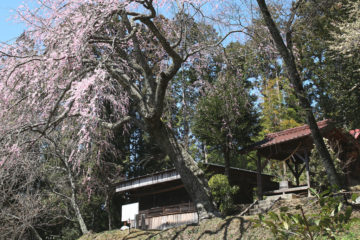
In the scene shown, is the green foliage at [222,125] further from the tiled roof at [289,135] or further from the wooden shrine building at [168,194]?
the tiled roof at [289,135]

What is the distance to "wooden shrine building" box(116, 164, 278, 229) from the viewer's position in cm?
1580

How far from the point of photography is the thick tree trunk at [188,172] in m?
8.03

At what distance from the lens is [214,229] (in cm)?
749

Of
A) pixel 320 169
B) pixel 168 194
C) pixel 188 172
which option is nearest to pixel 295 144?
pixel 320 169

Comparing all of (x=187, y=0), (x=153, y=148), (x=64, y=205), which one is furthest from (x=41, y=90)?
(x=153, y=148)

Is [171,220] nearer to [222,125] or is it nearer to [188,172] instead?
[222,125]

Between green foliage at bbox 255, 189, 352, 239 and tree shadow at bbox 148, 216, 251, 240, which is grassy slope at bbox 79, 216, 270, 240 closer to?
tree shadow at bbox 148, 216, 251, 240

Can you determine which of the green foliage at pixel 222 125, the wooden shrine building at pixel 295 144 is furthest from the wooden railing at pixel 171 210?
the wooden shrine building at pixel 295 144

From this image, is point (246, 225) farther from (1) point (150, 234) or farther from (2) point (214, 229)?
(1) point (150, 234)

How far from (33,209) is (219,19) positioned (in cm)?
1120

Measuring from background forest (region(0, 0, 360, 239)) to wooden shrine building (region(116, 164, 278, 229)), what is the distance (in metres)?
1.14

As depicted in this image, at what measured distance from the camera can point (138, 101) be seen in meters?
8.41

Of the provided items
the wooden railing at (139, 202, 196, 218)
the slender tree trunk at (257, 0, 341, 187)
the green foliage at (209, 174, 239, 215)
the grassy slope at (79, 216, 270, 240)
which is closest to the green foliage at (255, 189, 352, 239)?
the grassy slope at (79, 216, 270, 240)

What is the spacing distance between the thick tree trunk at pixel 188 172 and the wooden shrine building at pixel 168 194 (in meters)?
6.93
